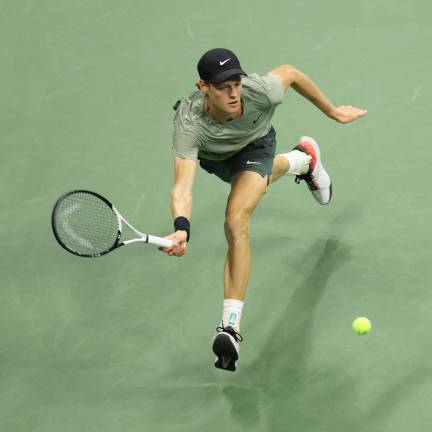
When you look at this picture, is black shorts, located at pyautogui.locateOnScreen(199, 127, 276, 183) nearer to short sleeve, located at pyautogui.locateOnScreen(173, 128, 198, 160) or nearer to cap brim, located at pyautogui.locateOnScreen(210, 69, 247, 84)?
short sleeve, located at pyautogui.locateOnScreen(173, 128, 198, 160)

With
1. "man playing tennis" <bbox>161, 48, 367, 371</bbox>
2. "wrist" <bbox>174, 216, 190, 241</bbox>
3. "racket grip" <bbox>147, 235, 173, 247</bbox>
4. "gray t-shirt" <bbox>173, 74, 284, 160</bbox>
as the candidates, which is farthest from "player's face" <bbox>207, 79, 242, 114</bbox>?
"racket grip" <bbox>147, 235, 173, 247</bbox>

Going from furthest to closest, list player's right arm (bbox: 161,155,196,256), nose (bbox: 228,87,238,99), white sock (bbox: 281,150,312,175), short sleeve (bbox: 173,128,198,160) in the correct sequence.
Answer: white sock (bbox: 281,150,312,175)
short sleeve (bbox: 173,128,198,160)
nose (bbox: 228,87,238,99)
player's right arm (bbox: 161,155,196,256)

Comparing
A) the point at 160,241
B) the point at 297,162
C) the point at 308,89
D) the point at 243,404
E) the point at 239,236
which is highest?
the point at 308,89

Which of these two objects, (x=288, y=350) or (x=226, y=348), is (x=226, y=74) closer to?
(x=226, y=348)

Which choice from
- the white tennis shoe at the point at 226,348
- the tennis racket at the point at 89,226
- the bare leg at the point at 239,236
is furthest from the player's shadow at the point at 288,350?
the tennis racket at the point at 89,226

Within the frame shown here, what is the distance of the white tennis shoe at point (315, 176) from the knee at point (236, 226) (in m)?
0.86

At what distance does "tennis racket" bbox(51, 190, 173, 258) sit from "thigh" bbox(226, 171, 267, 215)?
650mm

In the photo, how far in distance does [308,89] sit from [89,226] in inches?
64.5

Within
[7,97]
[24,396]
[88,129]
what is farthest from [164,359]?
[7,97]

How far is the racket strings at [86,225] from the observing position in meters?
5.12

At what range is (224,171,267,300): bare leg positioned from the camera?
555 cm

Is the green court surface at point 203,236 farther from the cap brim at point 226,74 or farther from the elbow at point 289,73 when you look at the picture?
the cap brim at point 226,74

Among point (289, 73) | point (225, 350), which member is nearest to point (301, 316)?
point (225, 350)

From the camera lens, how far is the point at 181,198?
17.5 ft
